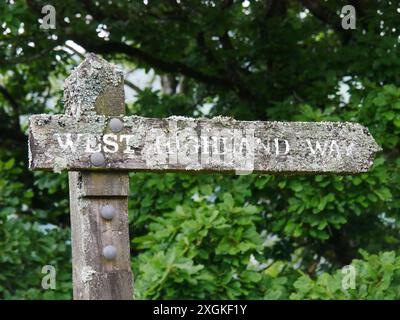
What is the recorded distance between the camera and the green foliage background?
7352 millimetres

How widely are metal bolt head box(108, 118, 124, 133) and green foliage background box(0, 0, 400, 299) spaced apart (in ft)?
10.6

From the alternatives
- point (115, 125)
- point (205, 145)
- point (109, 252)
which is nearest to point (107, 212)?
point (109, 252)

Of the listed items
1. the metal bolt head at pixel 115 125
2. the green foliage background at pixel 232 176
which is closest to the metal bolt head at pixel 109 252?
the metal bolt head at pixel 115 125

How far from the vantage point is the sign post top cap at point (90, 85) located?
3.88 meters

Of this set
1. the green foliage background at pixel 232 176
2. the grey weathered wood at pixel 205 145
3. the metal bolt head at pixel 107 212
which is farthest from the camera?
the green foliage background at pixel 232 176

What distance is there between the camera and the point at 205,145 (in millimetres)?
3963

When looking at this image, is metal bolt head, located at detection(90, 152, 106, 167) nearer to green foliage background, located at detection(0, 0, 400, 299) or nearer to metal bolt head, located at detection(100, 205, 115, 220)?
metal bolt head, located at detection(100, 205, 115, 220)

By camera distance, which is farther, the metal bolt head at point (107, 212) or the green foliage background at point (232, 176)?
the green foliage background at point (232, 176)

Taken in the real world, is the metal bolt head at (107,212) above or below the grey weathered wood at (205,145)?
below

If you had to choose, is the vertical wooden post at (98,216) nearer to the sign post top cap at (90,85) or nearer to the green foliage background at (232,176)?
the sign post top cap at (90,85)

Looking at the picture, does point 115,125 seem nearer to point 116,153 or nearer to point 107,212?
point 116,153

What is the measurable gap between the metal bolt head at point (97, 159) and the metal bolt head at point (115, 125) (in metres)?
0.13

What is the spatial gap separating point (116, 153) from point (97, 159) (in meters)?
0.09
